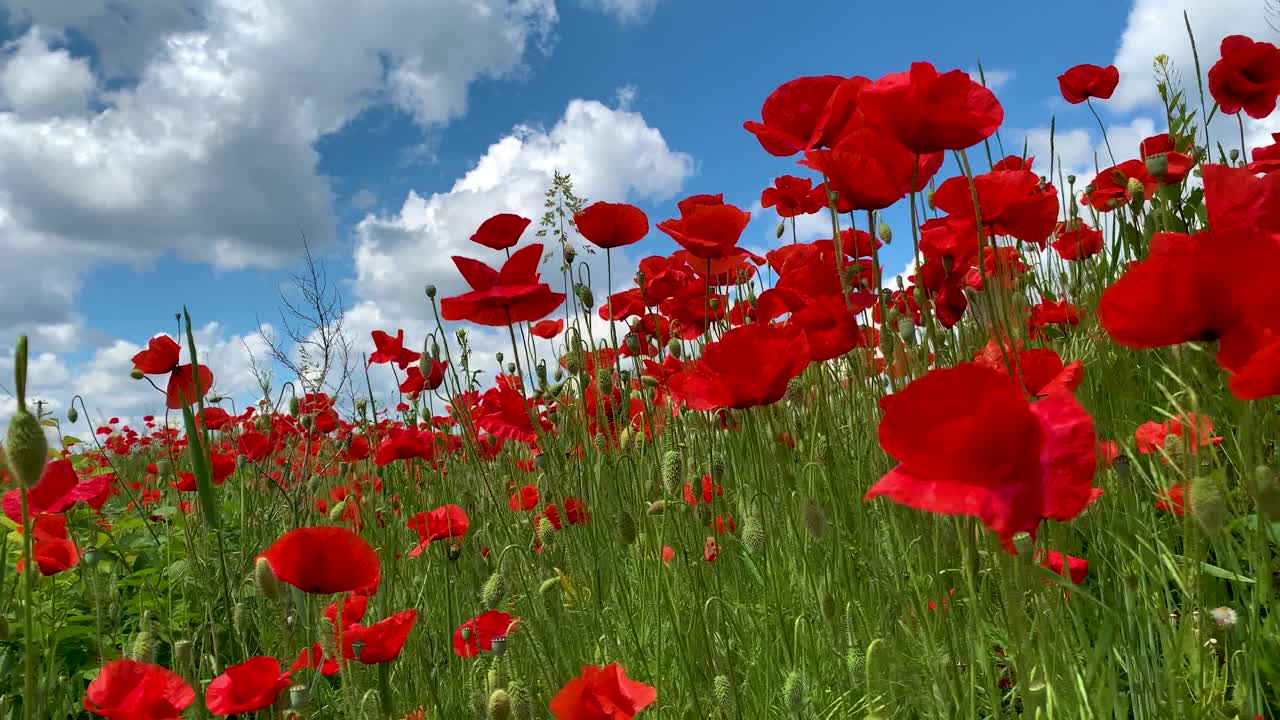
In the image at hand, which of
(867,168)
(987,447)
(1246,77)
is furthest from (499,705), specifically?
(1246,77)

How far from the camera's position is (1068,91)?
11.8ft

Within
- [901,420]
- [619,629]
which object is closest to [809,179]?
[619,629]

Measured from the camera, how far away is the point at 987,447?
2.41 feet

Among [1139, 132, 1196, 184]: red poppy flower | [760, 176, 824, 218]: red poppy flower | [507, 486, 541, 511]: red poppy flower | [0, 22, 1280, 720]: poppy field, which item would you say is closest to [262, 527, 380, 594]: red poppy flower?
[0, 22, 1280, 720]: poppy field

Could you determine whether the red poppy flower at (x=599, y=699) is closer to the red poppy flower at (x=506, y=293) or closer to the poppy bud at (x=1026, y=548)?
the poppy bud at (x=1026, y=548)

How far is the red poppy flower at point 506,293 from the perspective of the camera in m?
2.00

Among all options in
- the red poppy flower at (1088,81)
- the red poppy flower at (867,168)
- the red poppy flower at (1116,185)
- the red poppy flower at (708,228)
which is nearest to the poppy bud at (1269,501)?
the red poppy flower at (867,168)

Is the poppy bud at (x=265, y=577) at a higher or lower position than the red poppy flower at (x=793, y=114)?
lower

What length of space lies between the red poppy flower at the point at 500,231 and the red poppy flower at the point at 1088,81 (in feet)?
8.52

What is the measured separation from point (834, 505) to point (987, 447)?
3.22 ft

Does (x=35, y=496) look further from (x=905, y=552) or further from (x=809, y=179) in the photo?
(x=809, y=179)

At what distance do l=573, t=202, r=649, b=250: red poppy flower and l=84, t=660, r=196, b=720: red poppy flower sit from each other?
1.46m

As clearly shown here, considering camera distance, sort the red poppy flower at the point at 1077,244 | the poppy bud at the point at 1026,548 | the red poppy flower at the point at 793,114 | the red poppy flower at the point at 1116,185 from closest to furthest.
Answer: the poppy bud at the point at 1026,548
the red poppy flower at the point at 793,114
the red poppy flower at the point at 1116,185
the red poppy flower at the point at 1077,244

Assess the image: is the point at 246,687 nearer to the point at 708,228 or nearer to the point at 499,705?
the point at 499,705
